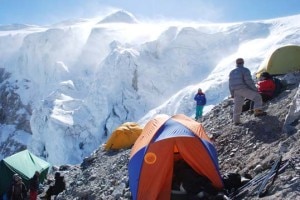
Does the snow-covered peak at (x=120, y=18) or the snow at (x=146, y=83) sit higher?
the snow-covered peak at (x=120, y=18)

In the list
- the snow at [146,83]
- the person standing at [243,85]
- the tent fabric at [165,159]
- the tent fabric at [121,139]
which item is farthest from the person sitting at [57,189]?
the snow at [146,83]

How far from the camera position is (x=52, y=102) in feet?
182

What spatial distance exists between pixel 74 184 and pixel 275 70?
7.30 metres

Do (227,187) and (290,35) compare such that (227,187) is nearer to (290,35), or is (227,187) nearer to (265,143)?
(265,143)

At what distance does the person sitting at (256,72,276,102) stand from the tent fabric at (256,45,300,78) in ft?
8.49

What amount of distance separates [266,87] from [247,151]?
3.04 metres

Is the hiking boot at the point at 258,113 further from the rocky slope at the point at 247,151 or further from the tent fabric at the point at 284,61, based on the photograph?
the tent fabric at the point at 284,61

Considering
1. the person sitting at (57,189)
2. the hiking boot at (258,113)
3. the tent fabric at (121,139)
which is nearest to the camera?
the hiking boot at (258,113)

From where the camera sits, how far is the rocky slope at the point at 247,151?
655 cm

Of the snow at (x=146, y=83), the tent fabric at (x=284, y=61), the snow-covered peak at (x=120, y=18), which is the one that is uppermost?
the snow-covered peak at (x=120, y=18)

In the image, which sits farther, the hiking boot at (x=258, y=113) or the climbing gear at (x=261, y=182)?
the hiking boot at (x=258, y=113)

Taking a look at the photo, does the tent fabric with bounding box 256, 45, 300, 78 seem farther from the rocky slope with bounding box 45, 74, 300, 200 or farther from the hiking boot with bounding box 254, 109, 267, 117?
the hiking boot with bounding box 254, 109, 267, 117

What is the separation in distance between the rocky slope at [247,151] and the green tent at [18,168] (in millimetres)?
2052

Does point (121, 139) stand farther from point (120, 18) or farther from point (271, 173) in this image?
point (120, 18)
